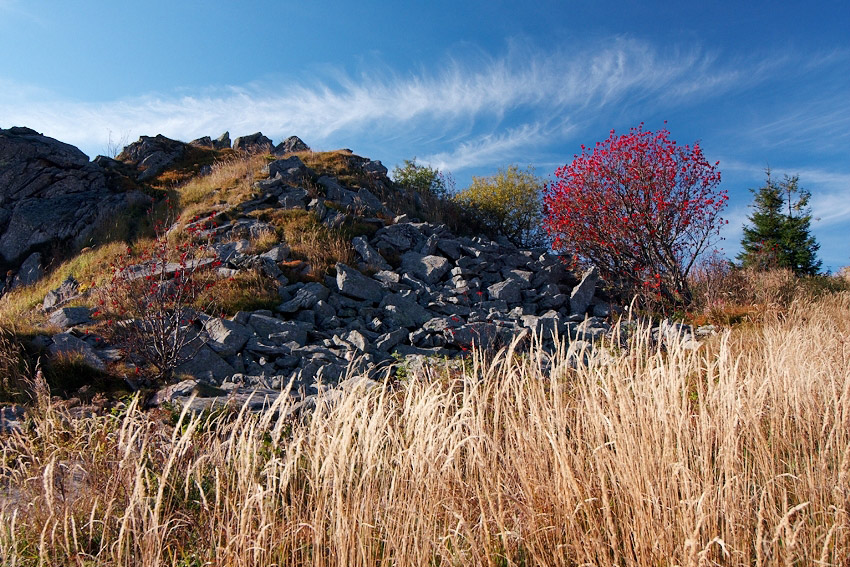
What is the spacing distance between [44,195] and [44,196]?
5 centimetres

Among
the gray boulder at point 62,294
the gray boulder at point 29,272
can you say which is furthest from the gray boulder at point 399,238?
the gray boulder at point 29,272

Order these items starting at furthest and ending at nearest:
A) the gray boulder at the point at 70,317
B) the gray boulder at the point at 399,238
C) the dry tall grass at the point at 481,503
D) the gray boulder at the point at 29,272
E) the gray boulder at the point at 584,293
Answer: the gray boulder at the point at 29,272 → the gray boulder at the point at 399,238 → the gray boulder at the point at 584,293 → the gray boulder at the point at 70,317 → the dry tall grass at the point at 481,503

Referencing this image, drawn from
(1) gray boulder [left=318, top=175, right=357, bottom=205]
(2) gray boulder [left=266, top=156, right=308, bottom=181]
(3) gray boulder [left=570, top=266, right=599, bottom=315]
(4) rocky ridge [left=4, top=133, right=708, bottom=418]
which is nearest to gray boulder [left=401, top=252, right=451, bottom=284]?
(4) rocky ridge [left=4, top=133, right=708, bottom=418]

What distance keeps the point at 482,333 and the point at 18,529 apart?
628cm

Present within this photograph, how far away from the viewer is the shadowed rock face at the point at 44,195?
615 inches

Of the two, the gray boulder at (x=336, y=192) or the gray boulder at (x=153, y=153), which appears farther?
the gray boulder at (x=153, y=153)

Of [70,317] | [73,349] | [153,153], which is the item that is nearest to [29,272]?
[70,317]

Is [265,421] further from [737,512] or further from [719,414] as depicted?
[719,414]

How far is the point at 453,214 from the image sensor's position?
1756 centimetres

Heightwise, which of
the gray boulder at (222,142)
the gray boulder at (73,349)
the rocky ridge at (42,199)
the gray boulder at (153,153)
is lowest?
the gray boulder at (73,349)

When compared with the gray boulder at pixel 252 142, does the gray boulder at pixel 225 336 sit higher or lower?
lower

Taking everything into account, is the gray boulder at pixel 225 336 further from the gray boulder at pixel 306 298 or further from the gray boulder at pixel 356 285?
the gray boulder at pixel 356 285

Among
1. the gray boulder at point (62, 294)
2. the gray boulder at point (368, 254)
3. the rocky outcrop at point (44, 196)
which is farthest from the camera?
the rocky outcrop at point (44, 196)

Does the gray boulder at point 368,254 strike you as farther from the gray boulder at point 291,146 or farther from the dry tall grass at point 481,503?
the gray boulder at point 291,146
